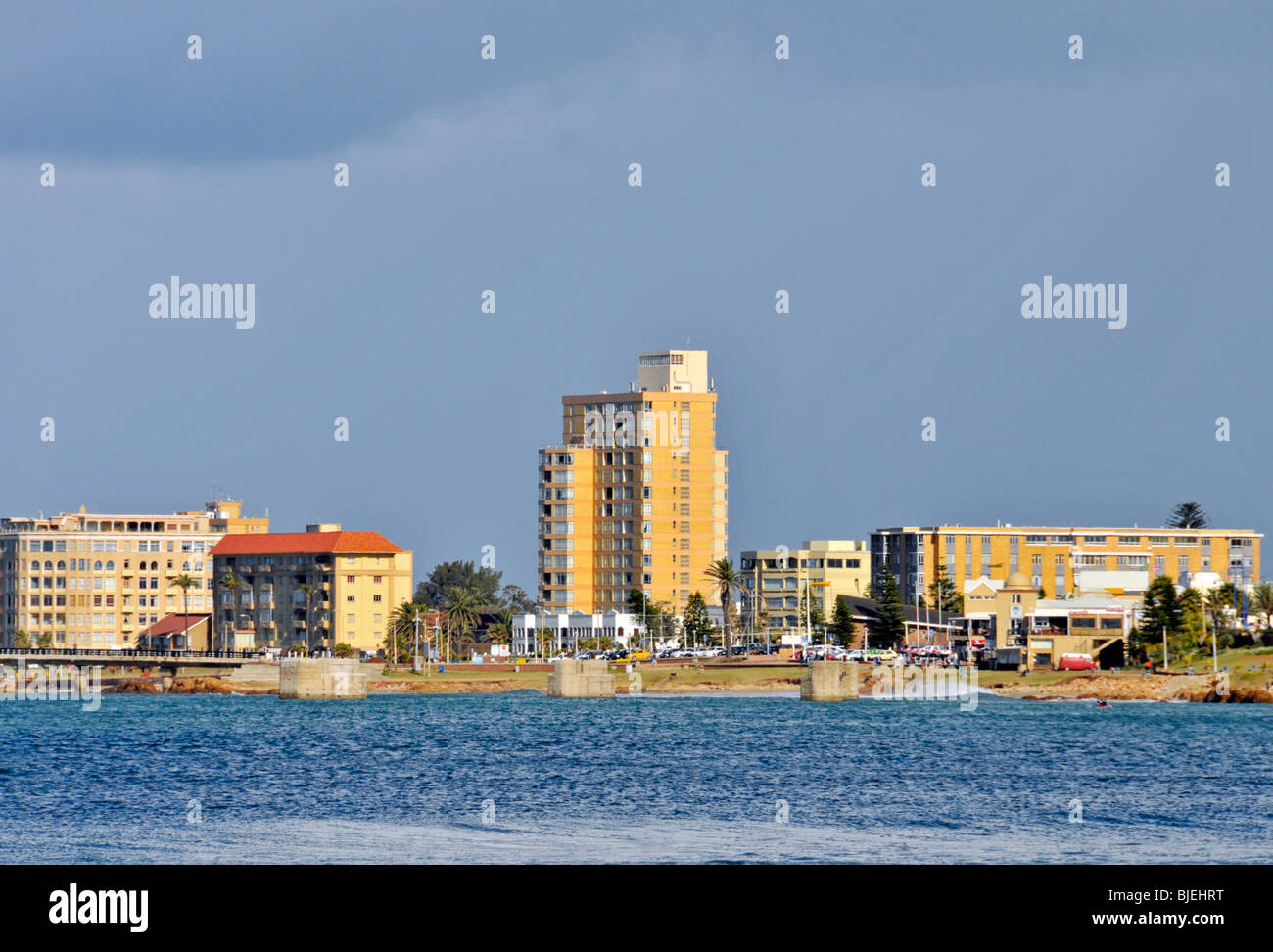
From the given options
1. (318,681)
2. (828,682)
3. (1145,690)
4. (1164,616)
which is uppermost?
(1164,616)

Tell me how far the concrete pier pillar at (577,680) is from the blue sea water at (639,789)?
39.2 metres

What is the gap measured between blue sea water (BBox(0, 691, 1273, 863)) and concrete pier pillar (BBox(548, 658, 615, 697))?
129 ft

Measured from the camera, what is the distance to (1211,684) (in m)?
162

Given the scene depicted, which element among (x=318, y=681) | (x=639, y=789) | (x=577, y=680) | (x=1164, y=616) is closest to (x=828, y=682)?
(x=577, y=680)

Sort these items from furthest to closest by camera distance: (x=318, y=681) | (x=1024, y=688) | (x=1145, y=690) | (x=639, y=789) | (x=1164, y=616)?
(x=1164, y=616)
(x=1024, y=688)
(x=318, y=681)
(x=1145, y=690)
(x=639, y=789)

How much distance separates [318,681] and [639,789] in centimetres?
10741

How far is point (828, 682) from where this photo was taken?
165 meters

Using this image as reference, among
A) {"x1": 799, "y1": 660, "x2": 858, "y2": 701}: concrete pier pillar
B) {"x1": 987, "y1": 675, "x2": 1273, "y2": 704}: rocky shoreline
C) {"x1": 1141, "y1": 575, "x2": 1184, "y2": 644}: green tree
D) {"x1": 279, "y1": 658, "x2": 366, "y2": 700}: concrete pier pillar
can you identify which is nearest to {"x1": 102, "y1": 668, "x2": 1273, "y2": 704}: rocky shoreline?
{"x1": 987, "y1": 675, "x2": 1273, "y2": 704}: rocky shoreline

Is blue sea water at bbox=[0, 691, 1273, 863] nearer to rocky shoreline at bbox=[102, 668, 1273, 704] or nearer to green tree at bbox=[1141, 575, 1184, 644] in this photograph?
rocky shoreline at bbox=[102, 668, 1273, 704]

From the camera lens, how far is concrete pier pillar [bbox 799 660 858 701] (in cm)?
16425

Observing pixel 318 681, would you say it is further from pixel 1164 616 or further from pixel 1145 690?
pixel 1164 616
